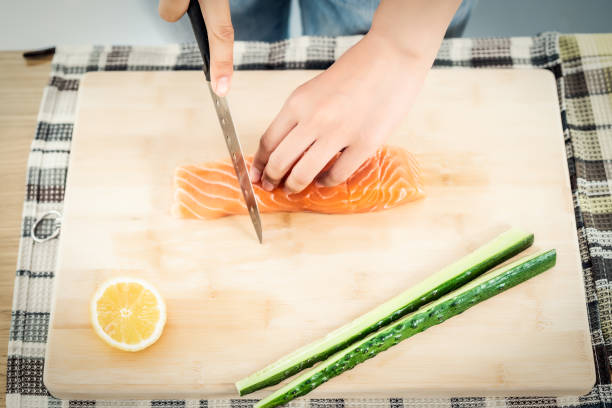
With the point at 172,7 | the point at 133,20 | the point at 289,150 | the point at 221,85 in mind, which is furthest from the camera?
the point at 133,20

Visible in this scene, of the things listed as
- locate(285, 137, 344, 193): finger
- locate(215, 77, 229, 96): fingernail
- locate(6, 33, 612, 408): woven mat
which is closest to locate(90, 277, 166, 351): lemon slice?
locate(6, 33, 612, 408): woven mat

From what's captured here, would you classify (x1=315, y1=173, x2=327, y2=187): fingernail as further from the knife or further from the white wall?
the white wall

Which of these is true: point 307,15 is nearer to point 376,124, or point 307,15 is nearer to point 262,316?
point 376,124

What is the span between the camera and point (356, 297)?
265cm

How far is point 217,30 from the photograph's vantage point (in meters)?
1.99

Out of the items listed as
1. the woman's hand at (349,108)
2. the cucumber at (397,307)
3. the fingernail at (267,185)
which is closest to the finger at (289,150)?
the woman's hand at (349,108)

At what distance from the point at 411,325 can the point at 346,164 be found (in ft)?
2.66

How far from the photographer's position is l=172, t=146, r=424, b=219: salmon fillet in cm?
266

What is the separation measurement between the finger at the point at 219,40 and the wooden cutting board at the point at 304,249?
2.65 ft

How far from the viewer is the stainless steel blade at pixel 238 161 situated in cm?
234

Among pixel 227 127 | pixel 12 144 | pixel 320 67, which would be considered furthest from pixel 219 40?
pixel 12 144

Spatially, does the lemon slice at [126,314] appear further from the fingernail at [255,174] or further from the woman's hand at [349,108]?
the woman's hand at [349,108]

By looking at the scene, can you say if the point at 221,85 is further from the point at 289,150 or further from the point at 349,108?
the point at 349,108

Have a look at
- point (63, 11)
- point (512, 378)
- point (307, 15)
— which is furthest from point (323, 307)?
point (63, 11)
